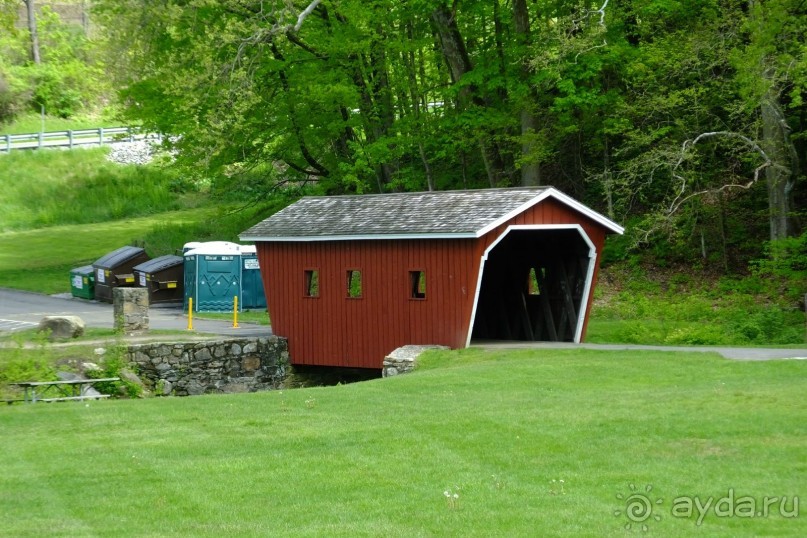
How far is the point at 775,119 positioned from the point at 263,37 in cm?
1397

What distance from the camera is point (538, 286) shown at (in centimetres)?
2623

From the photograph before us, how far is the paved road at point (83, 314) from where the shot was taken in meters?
27.2

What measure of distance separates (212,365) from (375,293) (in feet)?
12.5

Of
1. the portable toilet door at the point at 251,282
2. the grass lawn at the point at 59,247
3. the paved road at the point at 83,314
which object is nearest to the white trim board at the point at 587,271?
the paved road at the point at 83,314

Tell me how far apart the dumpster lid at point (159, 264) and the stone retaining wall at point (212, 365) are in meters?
9.57

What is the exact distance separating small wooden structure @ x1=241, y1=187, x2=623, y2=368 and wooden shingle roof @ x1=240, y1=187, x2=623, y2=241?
29mm

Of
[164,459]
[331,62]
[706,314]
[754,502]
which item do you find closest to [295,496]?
[164,459]

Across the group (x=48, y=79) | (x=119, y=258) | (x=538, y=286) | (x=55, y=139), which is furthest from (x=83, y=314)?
(x=48, y=79)

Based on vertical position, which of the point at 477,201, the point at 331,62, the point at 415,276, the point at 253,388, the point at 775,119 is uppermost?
the point at 331,62

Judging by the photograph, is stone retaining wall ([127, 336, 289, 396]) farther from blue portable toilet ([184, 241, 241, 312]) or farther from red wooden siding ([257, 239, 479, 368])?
blue portable toilet ([184, 241, 241, 312])

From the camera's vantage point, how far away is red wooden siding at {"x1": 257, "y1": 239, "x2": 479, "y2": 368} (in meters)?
22.6

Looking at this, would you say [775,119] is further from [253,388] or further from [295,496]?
[295,496]

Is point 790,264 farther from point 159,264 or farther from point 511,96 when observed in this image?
point 159,264

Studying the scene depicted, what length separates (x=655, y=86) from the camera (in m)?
31.3
